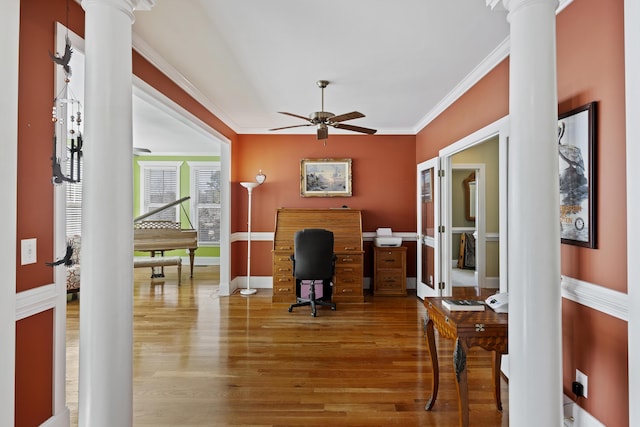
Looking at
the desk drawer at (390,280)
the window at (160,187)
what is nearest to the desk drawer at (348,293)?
the desk drawer at (390,280)

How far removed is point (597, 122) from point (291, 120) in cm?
374

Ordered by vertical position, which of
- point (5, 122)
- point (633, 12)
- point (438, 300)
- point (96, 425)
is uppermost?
point (633, 12)

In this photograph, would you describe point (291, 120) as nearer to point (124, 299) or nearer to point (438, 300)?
point (438, 300)

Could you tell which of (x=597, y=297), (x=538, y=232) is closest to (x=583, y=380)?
(x=597, y=297)

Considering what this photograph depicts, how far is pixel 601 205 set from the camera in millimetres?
1633

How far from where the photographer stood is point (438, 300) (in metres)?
2.10

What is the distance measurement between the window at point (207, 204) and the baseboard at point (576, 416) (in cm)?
673

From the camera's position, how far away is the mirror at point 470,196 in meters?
6.49

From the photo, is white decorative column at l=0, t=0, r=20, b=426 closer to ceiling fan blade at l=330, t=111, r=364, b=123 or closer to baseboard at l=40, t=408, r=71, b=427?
baseboard at l=40, t=408, r=71, b=427

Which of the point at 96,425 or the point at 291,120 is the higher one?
the point at 291,120

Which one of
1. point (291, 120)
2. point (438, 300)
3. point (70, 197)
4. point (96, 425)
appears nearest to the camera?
point (96, 425)

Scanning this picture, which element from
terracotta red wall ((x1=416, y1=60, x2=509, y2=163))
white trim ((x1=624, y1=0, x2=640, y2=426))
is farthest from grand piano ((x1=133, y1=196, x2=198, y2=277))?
white trim ((x1=624, y1=0, x2=640, y2=426))

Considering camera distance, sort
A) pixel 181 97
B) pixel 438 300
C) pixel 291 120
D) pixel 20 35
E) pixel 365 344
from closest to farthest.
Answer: pixel 20 35
pixel 438 300
pixel 365 344
pixel 181 97
pixel 291 120

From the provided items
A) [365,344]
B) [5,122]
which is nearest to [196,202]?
[365,344]
